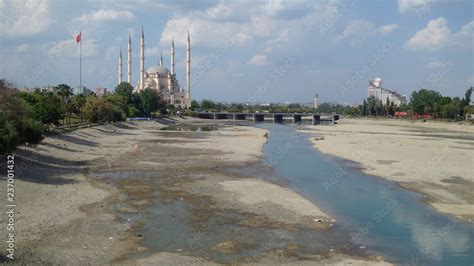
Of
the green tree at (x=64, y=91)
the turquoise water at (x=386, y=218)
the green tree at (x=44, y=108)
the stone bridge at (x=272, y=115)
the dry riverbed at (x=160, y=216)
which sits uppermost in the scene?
the green tree at (x=64, y=91)

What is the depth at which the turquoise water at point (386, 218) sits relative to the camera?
18.0 m

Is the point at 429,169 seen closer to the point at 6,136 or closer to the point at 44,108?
the point at 6,136

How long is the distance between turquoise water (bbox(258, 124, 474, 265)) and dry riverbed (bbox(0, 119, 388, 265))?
122 cm

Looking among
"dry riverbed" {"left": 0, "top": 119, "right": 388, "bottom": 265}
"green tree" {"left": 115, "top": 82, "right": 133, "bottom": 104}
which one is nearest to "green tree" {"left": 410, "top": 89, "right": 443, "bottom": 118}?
"green tree" {"left": 115, "top": 82, "right": 133, "bottom": 104}

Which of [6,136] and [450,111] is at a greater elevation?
[450,111]

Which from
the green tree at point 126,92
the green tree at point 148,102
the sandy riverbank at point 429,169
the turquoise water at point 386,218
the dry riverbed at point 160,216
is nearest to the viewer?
the dry riverbed at point 160,216

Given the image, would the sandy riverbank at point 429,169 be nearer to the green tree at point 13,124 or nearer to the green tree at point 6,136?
the green tree at point 6,136

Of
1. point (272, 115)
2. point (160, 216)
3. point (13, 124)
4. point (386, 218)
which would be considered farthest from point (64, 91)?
point (272, 115)

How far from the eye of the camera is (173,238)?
18750 millimetres

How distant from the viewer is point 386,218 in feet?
77.0

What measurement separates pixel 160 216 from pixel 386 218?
10445 mm

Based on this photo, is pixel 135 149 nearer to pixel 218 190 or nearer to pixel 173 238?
pixel 218 190

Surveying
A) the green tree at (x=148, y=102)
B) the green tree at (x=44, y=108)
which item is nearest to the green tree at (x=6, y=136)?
the green tree at (x=44, y=108)

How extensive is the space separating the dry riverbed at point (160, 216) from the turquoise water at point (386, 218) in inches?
48.0
